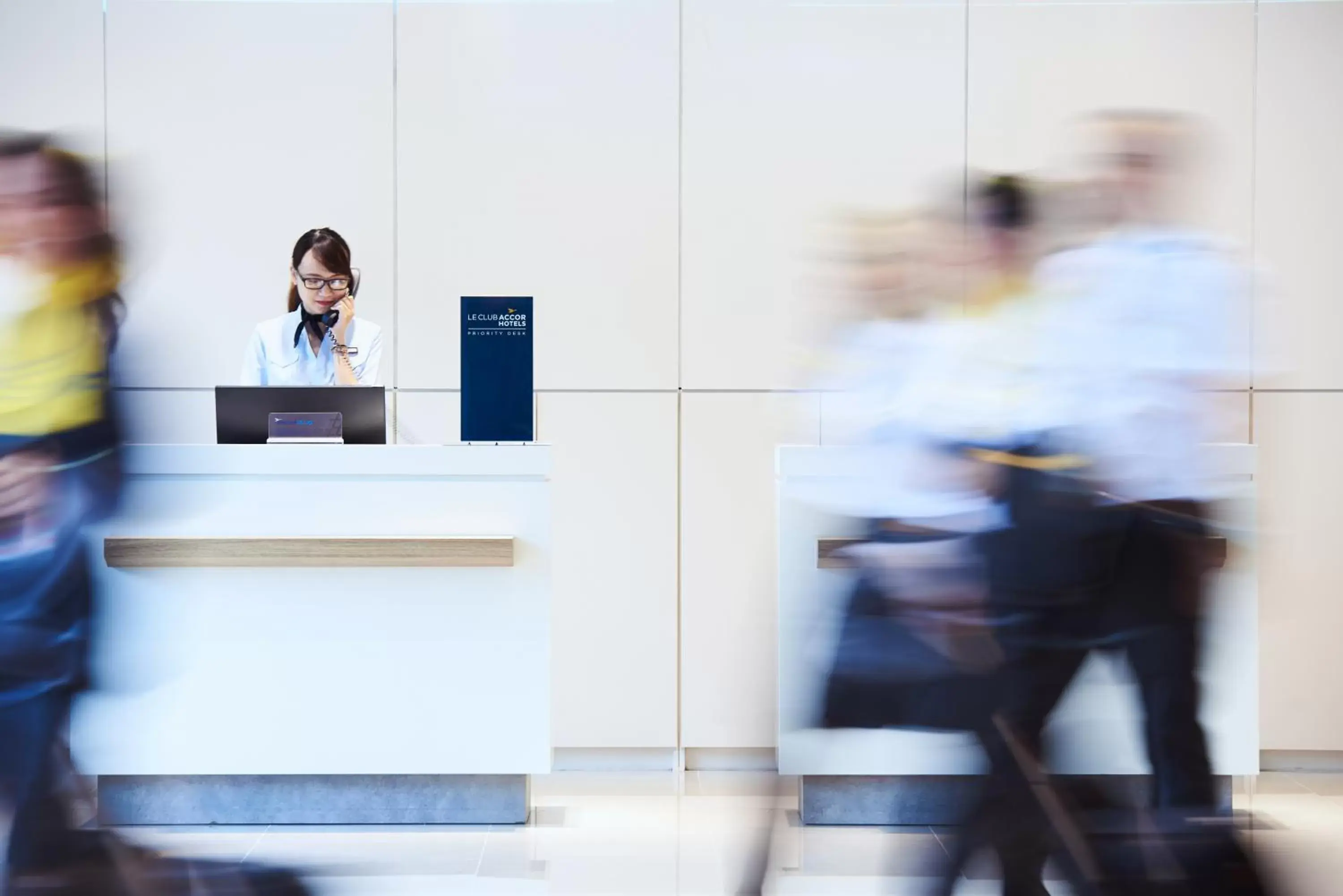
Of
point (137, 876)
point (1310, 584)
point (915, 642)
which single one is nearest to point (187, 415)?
point (137, 876)

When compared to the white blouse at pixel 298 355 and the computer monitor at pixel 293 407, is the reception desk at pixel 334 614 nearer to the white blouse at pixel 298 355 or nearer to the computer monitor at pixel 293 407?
the computer monitor at pixel 293 407

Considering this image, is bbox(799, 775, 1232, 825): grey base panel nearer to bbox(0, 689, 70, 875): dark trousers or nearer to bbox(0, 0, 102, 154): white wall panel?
bbox(0, 689, 70, 875): dark trousers

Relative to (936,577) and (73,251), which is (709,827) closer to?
(936,577)

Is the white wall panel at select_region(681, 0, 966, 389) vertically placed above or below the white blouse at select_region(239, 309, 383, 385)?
above

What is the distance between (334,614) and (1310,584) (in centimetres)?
380

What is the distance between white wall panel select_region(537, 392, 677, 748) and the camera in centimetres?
472

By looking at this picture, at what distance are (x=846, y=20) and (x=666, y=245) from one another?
116 cm

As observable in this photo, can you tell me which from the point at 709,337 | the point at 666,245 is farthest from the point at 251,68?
the point at 709,337

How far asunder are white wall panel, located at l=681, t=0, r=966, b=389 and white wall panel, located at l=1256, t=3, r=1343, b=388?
→ 1242 mm

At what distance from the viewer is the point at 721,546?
4.75 m

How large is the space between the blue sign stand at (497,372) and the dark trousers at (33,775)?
154 cm

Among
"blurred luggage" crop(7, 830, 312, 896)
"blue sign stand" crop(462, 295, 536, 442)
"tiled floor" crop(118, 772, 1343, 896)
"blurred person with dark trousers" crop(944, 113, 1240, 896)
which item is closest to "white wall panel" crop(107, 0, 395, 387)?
"blue sign stand" crop(462, 295, 536, 442)

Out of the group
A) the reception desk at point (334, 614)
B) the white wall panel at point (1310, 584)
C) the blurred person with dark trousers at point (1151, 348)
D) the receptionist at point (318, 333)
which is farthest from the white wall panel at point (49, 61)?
the white wall panel at point (1310, 584)

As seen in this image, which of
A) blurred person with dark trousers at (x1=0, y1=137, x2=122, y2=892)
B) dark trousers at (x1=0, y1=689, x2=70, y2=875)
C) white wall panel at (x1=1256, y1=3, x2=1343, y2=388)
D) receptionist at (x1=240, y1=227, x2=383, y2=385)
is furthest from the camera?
white wall panel at (x1=1256, y1=3, x2=1343, y2=388)
